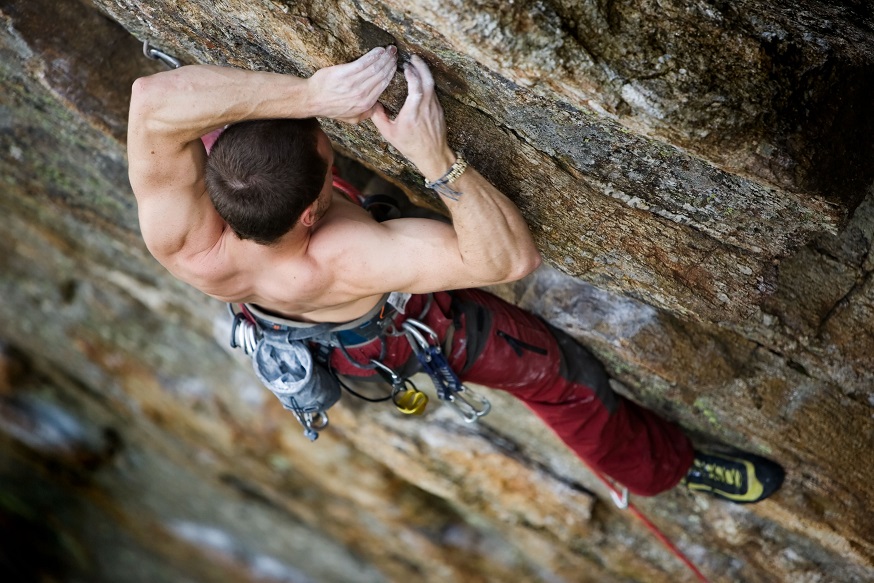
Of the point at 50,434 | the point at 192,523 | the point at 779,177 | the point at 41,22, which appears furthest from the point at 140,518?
the point at 779,177

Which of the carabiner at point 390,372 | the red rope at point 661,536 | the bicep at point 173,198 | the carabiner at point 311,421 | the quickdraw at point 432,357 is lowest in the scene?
the red rope at point 661,536

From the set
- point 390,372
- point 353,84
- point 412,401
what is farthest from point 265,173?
point 412,401

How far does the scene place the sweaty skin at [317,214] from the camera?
2.12m

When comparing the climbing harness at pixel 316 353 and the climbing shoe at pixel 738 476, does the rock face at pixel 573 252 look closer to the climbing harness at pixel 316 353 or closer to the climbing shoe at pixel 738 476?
the climbing shoe at pixel 738 476

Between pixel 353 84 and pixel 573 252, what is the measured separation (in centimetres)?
104

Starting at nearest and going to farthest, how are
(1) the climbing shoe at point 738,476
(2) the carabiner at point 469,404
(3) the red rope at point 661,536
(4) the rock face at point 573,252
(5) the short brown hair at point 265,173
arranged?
(4) the rock face at point 573,252
(5) the short brown hair at point 265,173
(2) the carabiner at point 469,404
(1) the climbing shoe at point 738,476
(3) the red rope at point 661,536

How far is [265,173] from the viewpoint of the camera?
213 centimetres

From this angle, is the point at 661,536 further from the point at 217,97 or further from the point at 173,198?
the point at 217,97

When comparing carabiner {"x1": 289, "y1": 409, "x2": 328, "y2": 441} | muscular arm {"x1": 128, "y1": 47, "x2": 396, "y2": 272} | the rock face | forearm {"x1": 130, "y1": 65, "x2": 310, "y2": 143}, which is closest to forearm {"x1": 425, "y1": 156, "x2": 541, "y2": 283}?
the rock face

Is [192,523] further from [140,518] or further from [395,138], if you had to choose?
[395,138]

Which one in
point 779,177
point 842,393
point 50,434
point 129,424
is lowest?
point 50,434

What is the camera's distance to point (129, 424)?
299 inches

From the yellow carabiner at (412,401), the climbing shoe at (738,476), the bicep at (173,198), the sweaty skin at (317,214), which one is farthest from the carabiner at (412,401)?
the climbing shoe at (738,476)

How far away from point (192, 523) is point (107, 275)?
4.33m
